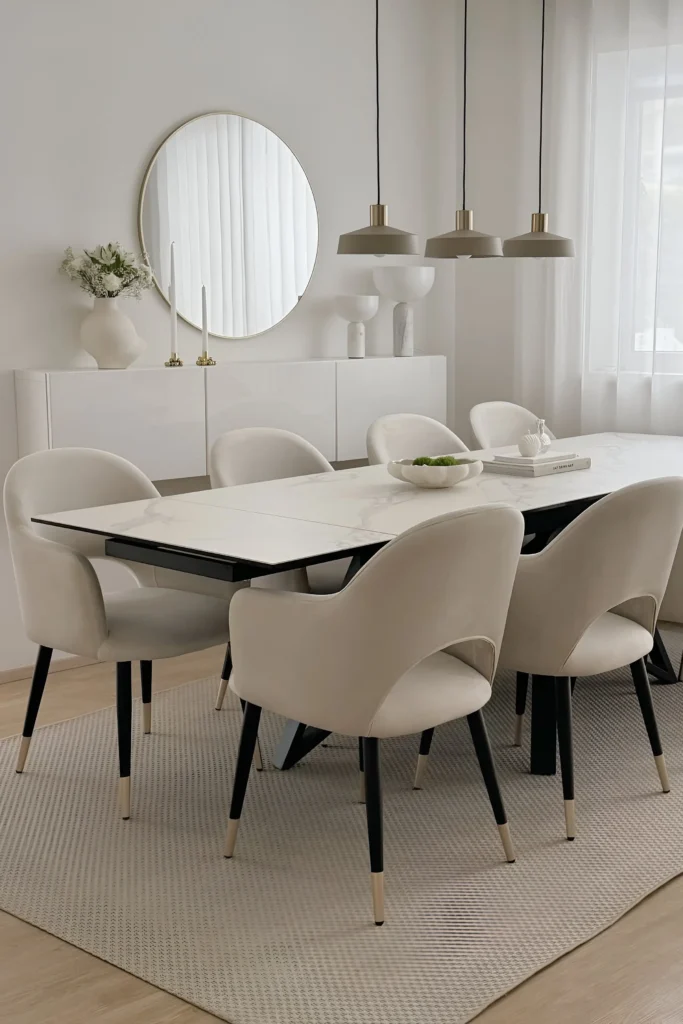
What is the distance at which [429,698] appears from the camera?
235 centimetres

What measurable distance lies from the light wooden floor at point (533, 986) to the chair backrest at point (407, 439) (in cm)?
201

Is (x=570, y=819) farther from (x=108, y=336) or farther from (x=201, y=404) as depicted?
(x=108, y=336)

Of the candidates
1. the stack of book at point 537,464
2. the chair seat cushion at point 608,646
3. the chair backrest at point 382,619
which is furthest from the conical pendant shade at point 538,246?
the chair backrest at point 382,619

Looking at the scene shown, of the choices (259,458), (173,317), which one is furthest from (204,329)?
(259,458)

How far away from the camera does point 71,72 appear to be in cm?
388

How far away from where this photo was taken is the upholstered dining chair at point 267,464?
3455mm

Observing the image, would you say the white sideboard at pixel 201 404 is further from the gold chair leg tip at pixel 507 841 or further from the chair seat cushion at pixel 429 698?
the gold chair leg tip at pixel 507 841

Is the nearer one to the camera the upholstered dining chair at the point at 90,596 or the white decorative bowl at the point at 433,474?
the upholstered dining chair at the point at 90,596

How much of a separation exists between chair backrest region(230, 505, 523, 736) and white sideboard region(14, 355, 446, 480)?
1580mm

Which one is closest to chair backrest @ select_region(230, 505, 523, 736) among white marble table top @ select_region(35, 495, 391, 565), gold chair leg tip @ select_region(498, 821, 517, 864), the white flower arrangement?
white marble table top @ select_region(35, 495, 391, 565)

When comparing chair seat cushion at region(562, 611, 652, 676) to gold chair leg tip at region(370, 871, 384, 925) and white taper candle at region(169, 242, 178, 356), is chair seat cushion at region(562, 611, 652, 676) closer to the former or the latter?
gold chair leg tip at region(370, 871, 384, 925)

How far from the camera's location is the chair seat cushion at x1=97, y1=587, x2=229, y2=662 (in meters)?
2.76

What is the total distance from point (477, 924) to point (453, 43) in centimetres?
420

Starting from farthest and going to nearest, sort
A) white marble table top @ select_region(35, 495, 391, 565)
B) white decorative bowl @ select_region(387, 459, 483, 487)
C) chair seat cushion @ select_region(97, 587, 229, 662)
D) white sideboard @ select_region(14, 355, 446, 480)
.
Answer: white sideboard @ select_region(14, 355, 446, 480), white decorative bowl @ select_region(387, 459, 483, 487), chair seat cushion @ select_region(97, 587, 229, 662), white marble table top @ select_region(35, 495, 391, 565)
